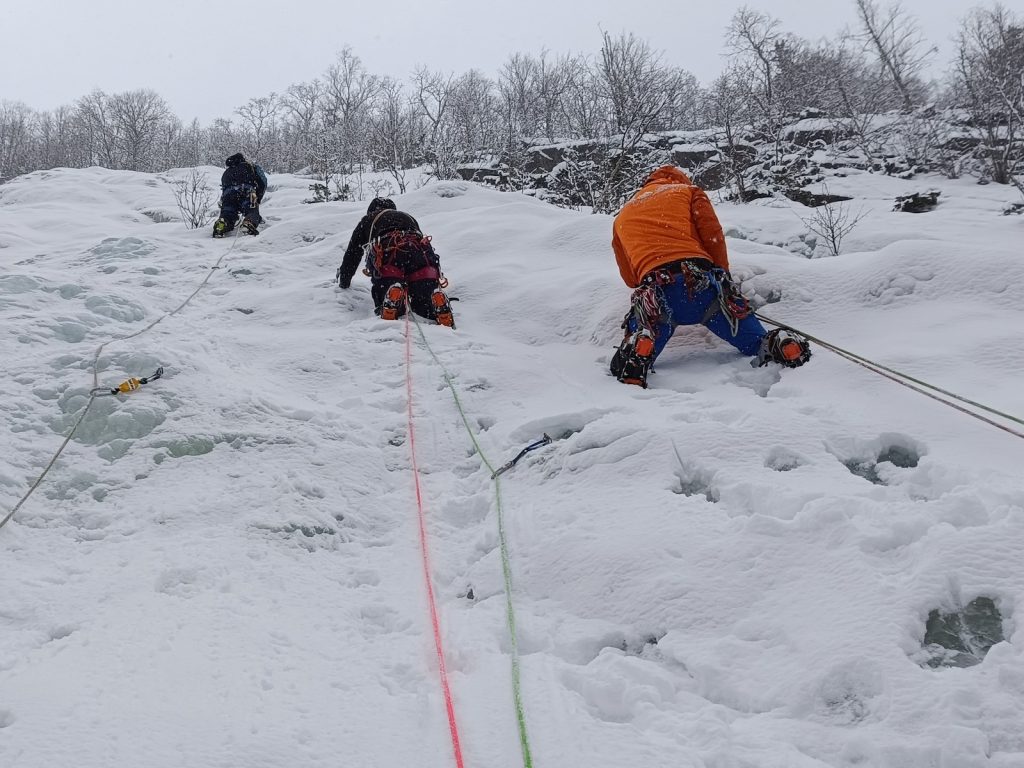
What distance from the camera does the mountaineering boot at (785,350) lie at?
11.2ft

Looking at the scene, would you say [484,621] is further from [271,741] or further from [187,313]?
[187,313]

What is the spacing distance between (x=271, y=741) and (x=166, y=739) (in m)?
0.22

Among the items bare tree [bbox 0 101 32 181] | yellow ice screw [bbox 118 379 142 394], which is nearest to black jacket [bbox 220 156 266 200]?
yellow ice screw [bbox 118 379 142 394]

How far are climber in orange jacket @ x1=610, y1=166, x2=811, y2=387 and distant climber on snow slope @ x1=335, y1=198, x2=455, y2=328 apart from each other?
166cm

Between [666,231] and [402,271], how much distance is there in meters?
2.17

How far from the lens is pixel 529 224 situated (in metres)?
6.85

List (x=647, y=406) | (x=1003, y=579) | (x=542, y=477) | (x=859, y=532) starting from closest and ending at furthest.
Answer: (x=1003, y=579) < (x=859, y=532) < (x=542, y=477) < (x=647, y=406)

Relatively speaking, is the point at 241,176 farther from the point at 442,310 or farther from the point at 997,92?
the point at 997,92

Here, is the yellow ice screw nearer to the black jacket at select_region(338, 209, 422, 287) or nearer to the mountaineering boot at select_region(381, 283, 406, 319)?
the mountaineering boot at select_region(381, 283, 406, 319)

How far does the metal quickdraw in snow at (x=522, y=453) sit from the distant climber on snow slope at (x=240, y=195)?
645 centimetres

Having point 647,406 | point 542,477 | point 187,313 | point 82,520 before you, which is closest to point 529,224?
point 187,313

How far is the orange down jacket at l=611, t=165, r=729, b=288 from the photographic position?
3.67 m

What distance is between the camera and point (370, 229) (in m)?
5.32

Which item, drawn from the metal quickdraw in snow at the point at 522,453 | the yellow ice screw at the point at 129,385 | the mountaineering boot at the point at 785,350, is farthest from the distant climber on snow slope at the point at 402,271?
the mountaineering boot at the point at 785,350
